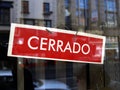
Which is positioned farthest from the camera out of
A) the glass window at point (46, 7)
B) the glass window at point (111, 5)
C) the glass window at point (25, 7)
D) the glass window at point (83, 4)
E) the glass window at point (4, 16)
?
the glass window at point (111, 5)

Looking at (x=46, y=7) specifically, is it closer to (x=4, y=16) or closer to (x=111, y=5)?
(x=4, y=16)

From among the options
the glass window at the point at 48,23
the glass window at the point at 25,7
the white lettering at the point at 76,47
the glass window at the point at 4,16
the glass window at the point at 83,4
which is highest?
the glass window at the point at 83,4

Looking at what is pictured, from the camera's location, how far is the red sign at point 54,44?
8.63ft

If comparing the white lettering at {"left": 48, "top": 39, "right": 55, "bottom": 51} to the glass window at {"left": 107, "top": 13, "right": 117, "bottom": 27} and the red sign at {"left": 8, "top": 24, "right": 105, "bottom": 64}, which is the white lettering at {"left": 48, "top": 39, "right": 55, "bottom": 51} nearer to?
the red sign at {"left": 8, "top": 24, "right": 105, "bottom": 64}

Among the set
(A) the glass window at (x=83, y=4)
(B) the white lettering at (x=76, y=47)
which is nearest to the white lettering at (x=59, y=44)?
(B) the white lettering at (x=76, y=47)

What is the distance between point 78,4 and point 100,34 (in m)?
0.32

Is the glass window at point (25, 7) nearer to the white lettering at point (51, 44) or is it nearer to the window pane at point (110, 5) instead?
the white lettering at point (51, 44)

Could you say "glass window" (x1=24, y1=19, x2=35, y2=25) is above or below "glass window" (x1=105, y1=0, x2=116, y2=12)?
below

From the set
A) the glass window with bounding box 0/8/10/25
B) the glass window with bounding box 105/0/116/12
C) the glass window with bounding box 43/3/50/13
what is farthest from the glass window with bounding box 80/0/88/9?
the glass window with bounding box 0/8/10/25

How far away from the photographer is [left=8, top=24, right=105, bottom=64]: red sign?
8.63ft

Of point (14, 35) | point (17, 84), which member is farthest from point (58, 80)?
point (14, 35)

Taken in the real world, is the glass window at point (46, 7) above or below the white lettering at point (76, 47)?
above

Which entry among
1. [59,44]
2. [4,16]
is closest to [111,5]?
[59,44]

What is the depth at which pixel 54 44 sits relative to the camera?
8.98 feet
